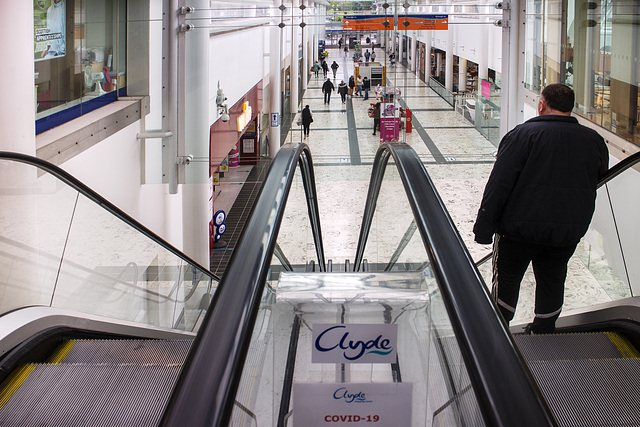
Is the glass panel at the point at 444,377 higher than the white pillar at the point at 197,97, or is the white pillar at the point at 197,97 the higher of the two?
the white pillar at the point at 197,97

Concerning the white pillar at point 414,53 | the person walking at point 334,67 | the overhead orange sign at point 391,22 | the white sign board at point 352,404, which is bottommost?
the white sign board at point 352,404

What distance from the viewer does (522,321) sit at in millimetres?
3818

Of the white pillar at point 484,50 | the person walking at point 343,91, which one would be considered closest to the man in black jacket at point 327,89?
the person walking at point 343,91

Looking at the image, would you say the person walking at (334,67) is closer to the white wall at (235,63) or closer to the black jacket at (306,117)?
the white wall at (235,63)

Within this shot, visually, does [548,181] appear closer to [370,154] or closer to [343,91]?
[370,154]

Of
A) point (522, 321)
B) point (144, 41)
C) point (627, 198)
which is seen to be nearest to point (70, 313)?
point (522, 321)

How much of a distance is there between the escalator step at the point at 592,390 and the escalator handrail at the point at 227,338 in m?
1.12

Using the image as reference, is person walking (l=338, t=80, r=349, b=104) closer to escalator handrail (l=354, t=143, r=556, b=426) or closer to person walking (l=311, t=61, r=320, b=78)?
person walking (l=311, t=61, r=320, b=78)

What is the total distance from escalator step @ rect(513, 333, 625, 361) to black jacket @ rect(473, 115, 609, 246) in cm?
44

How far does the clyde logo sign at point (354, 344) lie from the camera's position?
1.98 metres

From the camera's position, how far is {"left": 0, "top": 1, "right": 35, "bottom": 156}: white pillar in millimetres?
4102

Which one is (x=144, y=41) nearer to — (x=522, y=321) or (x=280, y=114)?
(x=280, y=114)

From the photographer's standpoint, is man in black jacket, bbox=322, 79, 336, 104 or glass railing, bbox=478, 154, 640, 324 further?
man in black jacket, bbox=322, 79, 336, 104

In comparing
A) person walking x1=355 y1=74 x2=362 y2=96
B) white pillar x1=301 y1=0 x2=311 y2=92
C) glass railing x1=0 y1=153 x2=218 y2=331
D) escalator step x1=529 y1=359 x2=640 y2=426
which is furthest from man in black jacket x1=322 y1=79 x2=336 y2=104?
escalator step x1=529 y1=359 x2=640 y2=426
